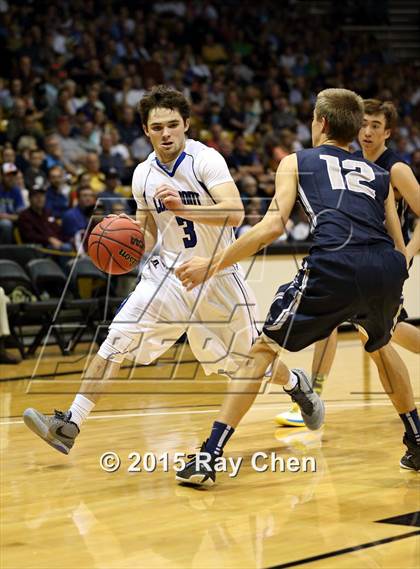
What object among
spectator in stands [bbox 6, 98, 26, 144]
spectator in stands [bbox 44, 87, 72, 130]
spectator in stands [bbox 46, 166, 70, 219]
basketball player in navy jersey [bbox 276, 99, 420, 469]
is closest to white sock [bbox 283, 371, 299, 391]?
basketball player in navy jersey [bbox 276, 99, 420, 469]

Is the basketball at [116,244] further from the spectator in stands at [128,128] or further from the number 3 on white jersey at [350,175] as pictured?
the spectator in stands at [128,128]

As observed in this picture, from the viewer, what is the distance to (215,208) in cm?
533

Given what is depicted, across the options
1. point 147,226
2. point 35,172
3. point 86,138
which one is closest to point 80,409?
point 147,226

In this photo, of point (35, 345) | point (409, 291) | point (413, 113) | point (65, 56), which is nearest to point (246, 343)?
point (35, 345)

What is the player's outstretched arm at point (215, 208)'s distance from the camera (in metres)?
5.24

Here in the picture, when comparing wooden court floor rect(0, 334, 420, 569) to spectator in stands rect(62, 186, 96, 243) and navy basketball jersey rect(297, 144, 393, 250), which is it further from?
spectator in stands rect(62, 186, 96, 243)

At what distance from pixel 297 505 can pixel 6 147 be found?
8370 millimetres

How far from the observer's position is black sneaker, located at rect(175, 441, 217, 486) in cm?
493

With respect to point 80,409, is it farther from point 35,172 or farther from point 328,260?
point 35,172

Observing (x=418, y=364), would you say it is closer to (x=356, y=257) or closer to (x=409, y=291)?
(x=409, y=291)

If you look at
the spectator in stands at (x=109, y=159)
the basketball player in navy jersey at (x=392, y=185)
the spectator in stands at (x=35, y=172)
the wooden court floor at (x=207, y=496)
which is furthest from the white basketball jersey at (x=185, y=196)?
the spectator in stands at (x=109, y=159)

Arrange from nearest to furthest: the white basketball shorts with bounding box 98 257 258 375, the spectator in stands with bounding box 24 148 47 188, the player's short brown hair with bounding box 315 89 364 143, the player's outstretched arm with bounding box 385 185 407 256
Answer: the player's short brown hair with bounding box 315 89 364 143 → the player's outstretched arm with bounding box 385 185 407 256 → the white basketball shorts with bounding box 98 257 258 375 → the spectator in stands with bounding box 24 148 47 188

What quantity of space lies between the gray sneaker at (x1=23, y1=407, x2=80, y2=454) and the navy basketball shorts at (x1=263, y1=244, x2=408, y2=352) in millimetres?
1223

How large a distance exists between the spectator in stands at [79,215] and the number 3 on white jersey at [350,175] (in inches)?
258
